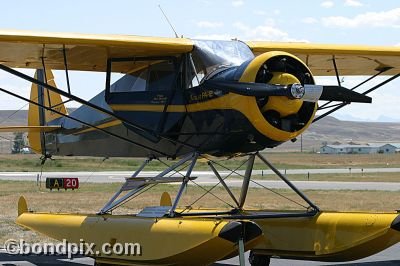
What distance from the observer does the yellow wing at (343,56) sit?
10.6 meters

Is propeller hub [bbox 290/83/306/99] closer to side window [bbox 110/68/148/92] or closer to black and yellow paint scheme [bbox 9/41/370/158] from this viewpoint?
black and yellow paint scheme [bbox 9/41/370/158]

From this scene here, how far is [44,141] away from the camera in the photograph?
1347 centimetres

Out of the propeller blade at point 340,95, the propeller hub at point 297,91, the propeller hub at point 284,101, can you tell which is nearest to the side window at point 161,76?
the propeller hub at point 284,101

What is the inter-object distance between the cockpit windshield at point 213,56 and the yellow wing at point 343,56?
2.69ft

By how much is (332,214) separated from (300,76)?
88.2 inches

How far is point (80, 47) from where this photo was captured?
32.6ft

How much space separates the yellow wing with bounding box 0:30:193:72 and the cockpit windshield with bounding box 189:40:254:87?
0.54 feet

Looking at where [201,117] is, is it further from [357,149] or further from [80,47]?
[357,149]

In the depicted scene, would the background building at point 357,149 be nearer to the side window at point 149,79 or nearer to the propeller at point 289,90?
the side window at point 149,79

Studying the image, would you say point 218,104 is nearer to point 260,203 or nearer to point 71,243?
point 71,243

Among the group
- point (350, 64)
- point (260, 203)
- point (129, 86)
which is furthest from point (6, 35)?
point (260, 203)

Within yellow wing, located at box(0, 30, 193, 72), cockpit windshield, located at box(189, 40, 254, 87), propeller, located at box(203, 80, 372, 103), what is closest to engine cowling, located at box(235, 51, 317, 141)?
propeller, located at box(203, 80, 372, 103)

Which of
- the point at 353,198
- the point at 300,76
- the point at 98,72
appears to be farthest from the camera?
the point at 353,198

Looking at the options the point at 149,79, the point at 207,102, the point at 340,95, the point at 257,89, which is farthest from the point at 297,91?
the point at 149,79
